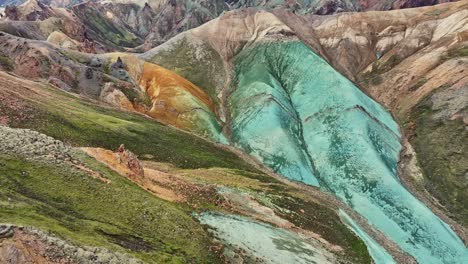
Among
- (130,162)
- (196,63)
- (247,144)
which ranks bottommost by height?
(247,144)

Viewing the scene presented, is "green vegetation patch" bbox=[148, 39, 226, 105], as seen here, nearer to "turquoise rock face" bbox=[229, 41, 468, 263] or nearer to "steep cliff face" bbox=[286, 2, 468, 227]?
"turquoise rock face" bbox=[229, 41, 468, 263]

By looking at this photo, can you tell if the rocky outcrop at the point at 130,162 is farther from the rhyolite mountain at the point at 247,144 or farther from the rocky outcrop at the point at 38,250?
the rocky outcrop at the point at 38,250

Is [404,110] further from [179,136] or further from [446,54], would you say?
[179,136]

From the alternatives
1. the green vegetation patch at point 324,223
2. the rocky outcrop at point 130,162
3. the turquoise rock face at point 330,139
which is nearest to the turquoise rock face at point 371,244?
the green vegetation patch at point 324,223

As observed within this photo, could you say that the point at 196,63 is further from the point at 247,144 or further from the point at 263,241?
the point at 263,241

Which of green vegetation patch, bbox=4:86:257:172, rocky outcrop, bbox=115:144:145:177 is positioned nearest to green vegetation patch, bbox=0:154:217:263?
rocky outcrop, bbox=115:144:145:177

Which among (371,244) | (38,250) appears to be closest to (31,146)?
(38,250)

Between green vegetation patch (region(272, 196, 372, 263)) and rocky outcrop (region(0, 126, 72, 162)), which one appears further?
green vegetation patch (region(272, 196, 372, 263))
